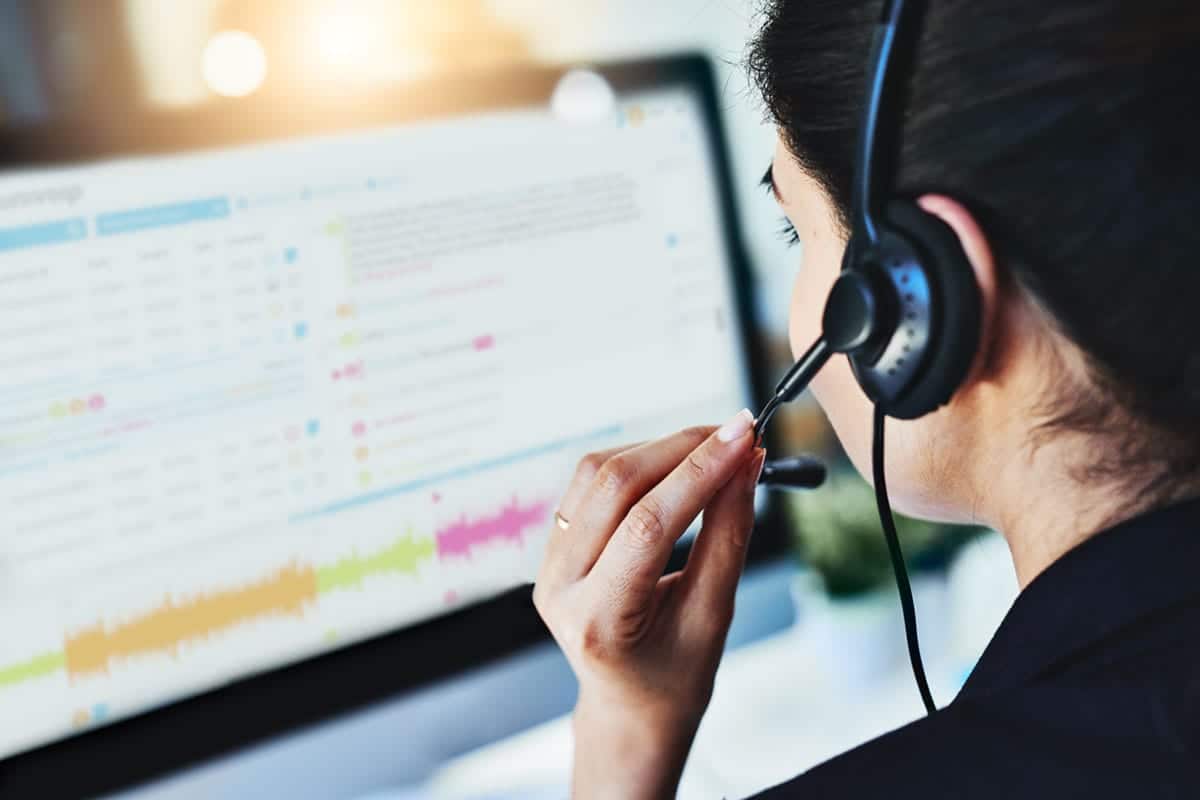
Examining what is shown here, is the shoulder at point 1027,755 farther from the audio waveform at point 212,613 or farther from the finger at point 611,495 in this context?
the audio waveform at point 212,613

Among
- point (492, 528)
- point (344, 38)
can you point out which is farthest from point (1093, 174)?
point (344, 38)

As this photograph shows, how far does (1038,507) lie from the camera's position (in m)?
0.46

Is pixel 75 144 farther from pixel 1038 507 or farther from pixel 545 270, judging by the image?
pixel 1038 507

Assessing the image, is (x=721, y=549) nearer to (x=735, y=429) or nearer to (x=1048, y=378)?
(x=735, y=429)

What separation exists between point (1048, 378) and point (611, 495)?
22 centimetres

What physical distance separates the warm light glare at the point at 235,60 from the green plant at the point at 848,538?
0.75 metres

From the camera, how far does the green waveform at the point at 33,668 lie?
1.78 feet

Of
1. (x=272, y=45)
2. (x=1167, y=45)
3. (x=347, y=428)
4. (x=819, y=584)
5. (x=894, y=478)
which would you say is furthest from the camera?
(x=272, y=45)

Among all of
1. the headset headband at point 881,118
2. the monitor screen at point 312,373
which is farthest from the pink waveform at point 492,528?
the headset headband at point 881,118

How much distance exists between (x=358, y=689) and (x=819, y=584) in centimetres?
41

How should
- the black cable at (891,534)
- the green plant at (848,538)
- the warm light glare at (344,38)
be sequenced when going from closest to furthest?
the black cable at (891,534), the green plant at (848,538), the warm light glare at (344,38)

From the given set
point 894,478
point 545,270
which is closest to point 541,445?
point 545,270

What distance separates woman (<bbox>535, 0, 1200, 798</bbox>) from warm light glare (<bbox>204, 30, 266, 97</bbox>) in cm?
83

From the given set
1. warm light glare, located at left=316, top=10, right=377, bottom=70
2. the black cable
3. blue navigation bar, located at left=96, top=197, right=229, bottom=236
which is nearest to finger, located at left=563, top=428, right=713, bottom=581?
the black cable
